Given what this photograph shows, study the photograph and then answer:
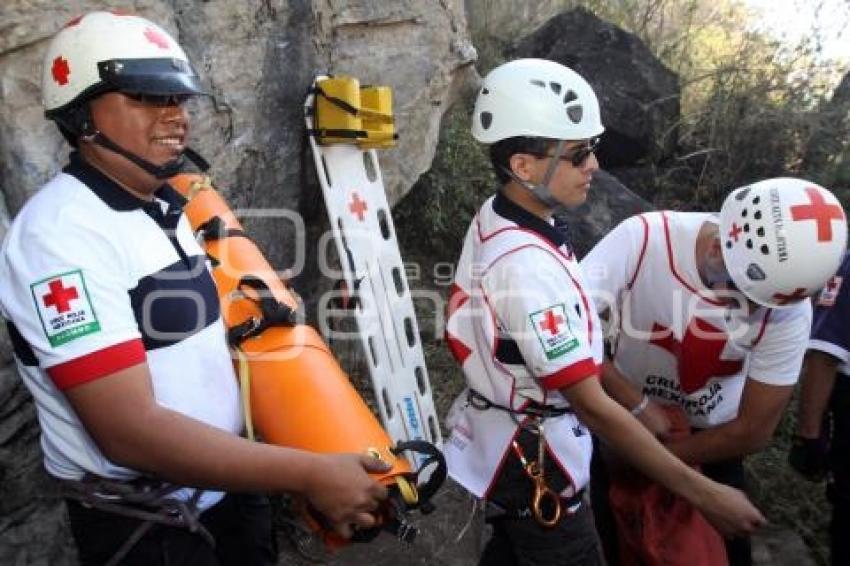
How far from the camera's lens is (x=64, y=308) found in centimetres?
141

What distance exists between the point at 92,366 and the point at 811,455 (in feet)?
8.65

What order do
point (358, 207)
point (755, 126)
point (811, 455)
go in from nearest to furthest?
point (811, 455), point (358, 207), point (755, 126)

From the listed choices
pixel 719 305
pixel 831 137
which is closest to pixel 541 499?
pixel 719 305

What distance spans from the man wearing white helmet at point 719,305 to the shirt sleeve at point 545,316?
1.70ft

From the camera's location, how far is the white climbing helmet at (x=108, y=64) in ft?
5.35

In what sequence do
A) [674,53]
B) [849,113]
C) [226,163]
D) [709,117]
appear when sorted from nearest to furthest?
[226,163]
[849,113]
[709,117]
[674,53]

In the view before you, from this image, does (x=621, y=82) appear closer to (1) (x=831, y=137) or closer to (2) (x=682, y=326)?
(1) (x=831, y=137)

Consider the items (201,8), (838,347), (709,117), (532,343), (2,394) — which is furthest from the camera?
(709,117)

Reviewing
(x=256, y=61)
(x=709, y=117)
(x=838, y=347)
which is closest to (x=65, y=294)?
(x=256, y=61)

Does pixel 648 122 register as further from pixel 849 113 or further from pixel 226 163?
pixel 226 163

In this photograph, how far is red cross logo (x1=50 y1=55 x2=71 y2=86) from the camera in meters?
1.66

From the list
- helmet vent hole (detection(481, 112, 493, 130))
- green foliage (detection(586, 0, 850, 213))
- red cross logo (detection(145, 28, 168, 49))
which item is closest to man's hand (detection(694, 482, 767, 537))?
helmet vent hole (detection(481, 112, 493, 130))

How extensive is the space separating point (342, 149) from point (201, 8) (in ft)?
2.90

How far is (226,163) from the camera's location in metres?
3.15
